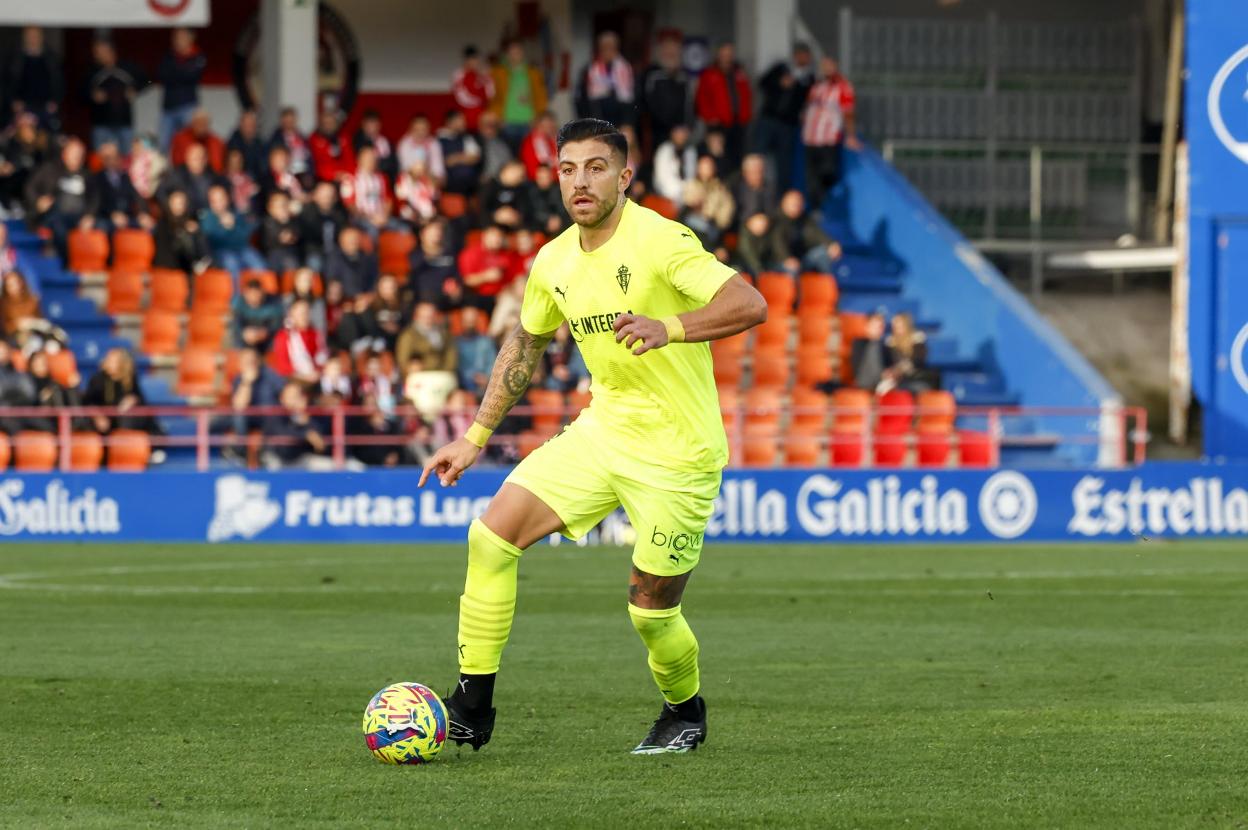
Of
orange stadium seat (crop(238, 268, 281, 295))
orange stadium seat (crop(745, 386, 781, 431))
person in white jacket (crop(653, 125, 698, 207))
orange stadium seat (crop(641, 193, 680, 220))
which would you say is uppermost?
person in white jacket (crop(653, 125, 698, 207))

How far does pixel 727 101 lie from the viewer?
2595cm

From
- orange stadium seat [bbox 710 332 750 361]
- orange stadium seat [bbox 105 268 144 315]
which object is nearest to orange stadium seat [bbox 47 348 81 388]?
orange stadium seat [bbox 105 268 144 315]

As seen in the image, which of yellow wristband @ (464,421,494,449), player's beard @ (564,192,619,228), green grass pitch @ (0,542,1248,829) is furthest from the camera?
yellow wristband @ (464,421,494,449)

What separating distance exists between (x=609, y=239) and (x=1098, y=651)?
4.75 meters

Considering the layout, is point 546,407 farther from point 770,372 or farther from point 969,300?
point 969,300

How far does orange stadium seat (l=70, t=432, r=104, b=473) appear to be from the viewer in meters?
20.8

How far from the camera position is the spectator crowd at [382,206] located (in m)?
21.6

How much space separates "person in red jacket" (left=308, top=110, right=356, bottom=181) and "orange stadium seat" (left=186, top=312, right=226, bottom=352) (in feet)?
7.45

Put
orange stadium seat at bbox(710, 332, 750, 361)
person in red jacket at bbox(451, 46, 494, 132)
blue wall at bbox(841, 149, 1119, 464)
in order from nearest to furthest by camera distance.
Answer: blue wall at bbox(841, 149, 1119, 464) < orange stadium seat at bbox(710, 332, 750, 361) < person in red jacket at bbox(451, 46, 494, 132)

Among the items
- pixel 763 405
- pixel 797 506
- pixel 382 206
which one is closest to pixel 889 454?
pixel 763 405

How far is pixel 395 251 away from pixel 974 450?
6.83 metres

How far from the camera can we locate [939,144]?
28125mm

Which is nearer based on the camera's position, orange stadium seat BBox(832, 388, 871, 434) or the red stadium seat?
the red stadium seat

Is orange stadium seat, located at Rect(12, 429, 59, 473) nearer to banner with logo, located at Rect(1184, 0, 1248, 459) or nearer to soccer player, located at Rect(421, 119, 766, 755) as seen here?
banner with logo, located at Rect(1184, 0, 1248, 459)
